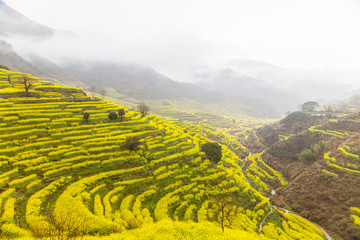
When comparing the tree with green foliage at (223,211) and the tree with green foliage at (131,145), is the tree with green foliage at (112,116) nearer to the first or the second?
the tree with green foliage at (131,145)

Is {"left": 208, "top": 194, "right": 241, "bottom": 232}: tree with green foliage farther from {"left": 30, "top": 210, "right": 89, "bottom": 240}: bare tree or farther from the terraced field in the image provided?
{"left": 30, "top": 210, "right": 89, "bottom": 240}: bare tree

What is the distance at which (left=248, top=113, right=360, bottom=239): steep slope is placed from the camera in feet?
143

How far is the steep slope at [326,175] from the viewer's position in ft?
143

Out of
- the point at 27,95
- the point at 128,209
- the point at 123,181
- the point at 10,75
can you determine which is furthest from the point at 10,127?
the point at 10,75

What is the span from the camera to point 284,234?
38.5 m

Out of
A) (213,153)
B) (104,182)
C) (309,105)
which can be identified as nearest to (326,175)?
(213,153)

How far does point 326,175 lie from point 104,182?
6873 cm

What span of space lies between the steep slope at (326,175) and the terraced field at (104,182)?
6.91 m

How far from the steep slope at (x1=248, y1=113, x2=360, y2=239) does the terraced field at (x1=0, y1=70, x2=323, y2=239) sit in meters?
A: 6.91

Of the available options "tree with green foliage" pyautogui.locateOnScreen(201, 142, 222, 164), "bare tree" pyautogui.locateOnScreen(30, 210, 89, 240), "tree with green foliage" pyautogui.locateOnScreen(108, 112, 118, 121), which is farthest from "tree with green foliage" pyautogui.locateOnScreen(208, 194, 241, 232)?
"tree with green foliage" pyautogui.locateOnScreen(108, 112, 118, 121)

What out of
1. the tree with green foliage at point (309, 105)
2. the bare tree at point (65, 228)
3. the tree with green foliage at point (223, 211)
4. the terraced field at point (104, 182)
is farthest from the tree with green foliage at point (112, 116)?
the tree with green foliage at point (309, 105)

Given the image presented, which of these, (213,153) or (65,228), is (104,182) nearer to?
(65,228)

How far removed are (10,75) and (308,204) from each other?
119374 mm

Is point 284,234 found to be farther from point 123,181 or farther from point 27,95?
point 27,95
